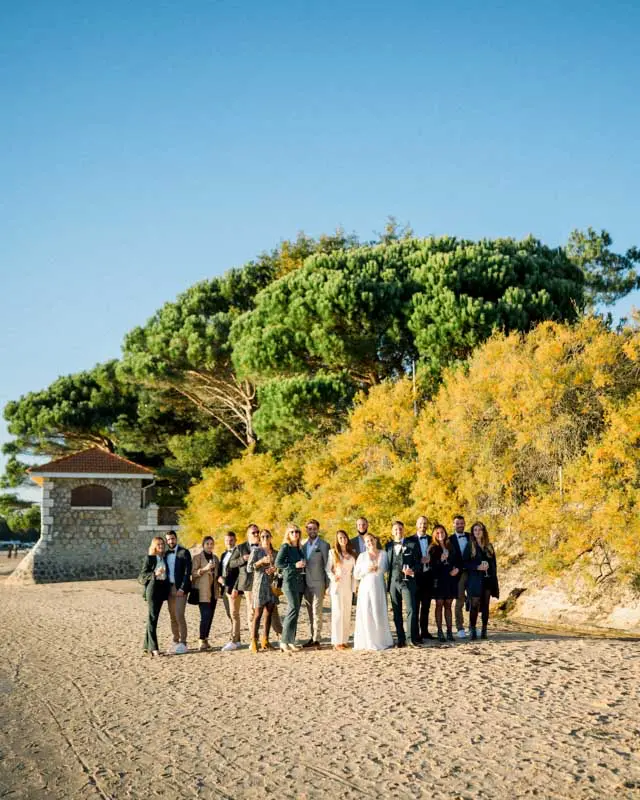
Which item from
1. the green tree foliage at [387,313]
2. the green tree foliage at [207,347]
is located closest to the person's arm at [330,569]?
the green tree foliage at [387,313]

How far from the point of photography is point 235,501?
27953mm

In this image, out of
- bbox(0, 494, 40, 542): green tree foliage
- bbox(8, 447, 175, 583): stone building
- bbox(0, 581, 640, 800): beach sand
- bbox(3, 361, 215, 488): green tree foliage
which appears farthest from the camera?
bbox(0, 494, 40, 542): green tree foliage

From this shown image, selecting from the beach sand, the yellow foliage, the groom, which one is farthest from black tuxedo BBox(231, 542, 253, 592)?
the yellow foliage

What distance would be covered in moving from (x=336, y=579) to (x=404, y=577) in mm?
932

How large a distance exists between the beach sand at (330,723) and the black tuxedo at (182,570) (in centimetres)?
99

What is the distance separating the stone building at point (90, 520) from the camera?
3322 cm

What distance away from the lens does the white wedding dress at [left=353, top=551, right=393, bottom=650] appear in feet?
38.1

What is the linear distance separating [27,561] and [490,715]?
29314mm

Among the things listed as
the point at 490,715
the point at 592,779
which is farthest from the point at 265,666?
the point at 592,779

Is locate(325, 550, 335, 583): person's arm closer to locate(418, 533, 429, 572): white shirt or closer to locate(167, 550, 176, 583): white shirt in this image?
locate(418, 533, 429, 572): white shirt

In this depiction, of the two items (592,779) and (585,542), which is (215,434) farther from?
(592,779)

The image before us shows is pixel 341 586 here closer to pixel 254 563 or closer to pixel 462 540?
pixel 254 563

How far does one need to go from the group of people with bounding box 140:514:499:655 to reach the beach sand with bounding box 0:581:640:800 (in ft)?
1.63

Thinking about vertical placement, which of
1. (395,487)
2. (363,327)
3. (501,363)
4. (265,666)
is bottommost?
(265,666)
